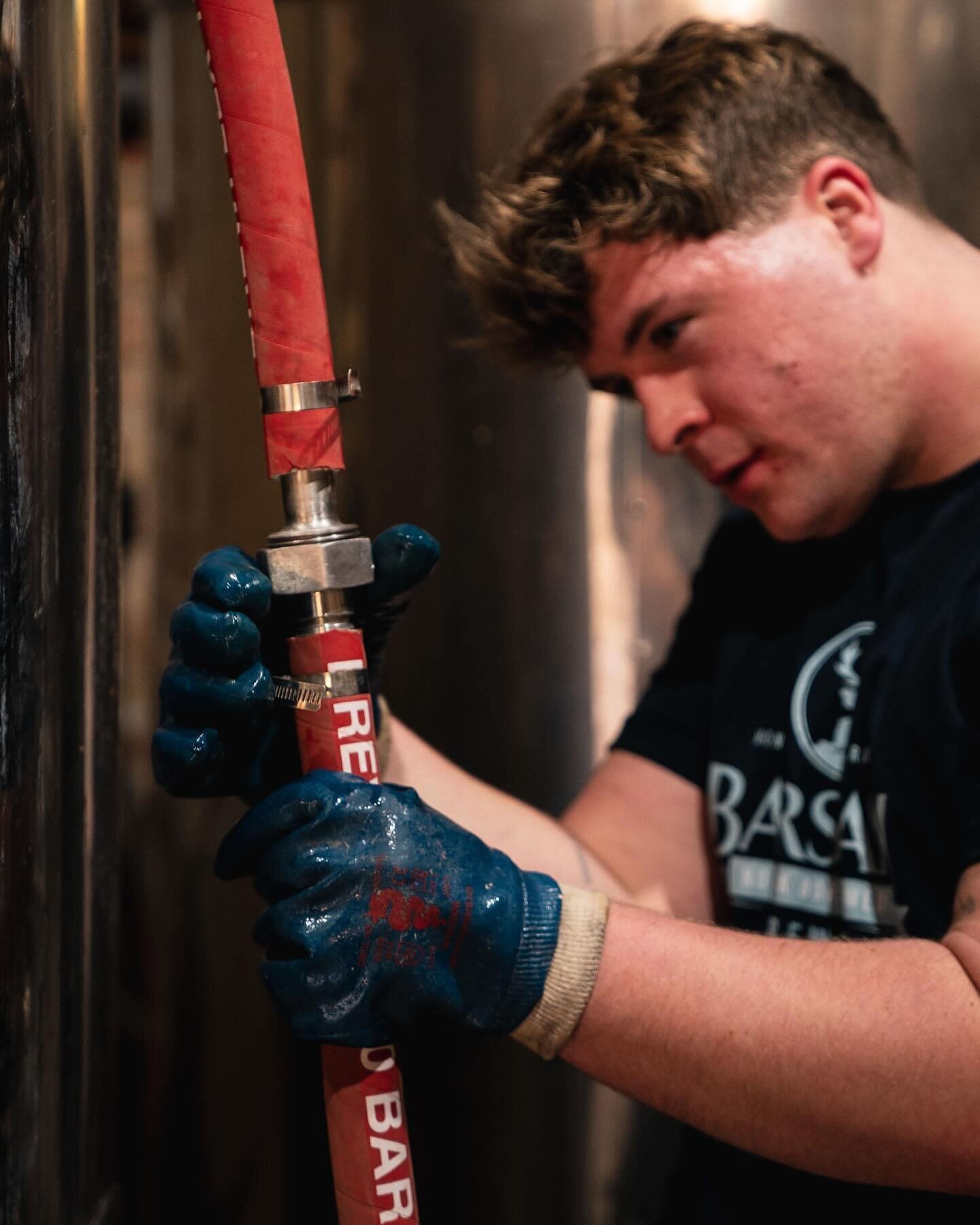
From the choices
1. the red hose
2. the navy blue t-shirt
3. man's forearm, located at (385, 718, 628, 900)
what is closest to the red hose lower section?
the red hose

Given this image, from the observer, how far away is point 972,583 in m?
0.75

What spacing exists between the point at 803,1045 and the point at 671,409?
1.55 ft

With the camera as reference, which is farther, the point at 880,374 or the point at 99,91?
the point at 880,374

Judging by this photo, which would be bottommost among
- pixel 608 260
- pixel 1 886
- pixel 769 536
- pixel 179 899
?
pixel 179 899

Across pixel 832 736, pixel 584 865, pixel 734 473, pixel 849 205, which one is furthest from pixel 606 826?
pixel 849 205

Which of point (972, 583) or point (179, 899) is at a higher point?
point (972, 583)

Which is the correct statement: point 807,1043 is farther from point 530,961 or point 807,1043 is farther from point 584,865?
point 584,865

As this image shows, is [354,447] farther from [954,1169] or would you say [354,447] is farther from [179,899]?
[954,1169]

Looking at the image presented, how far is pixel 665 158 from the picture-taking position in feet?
2.65

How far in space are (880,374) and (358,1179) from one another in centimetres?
62

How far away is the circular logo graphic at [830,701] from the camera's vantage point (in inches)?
32.9

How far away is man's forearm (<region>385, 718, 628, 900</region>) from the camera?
0.85 metres

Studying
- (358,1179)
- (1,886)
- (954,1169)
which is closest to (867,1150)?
(954,1169)

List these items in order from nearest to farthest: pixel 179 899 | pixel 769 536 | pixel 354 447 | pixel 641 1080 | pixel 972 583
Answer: pixel 641 1080 → pixel 972 583 → pixel 769 536 → pixel 354 447 → pixel 179 899
